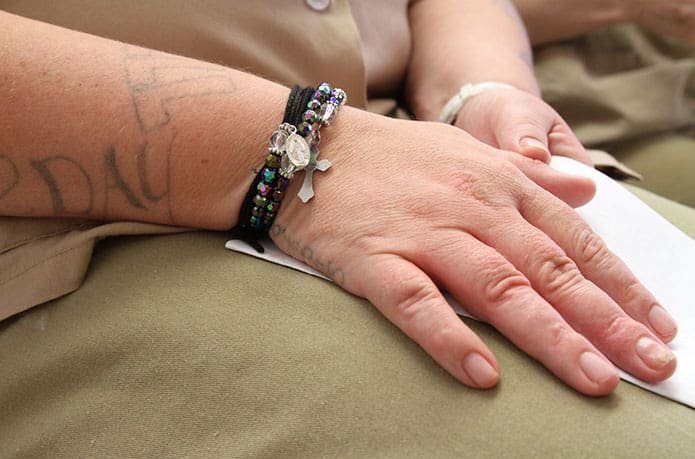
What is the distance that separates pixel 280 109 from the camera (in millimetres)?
689

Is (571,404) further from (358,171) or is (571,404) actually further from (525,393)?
(358,171)

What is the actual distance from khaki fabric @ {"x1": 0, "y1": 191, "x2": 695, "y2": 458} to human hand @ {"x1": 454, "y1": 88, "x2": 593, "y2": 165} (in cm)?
30

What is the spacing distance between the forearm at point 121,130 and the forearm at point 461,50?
0.43 meters

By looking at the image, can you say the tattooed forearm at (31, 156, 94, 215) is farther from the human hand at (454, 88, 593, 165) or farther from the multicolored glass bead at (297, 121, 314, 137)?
the human hand at (454, 88, 593, 165)

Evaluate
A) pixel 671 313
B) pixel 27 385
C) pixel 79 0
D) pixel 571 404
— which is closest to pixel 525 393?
pixel 571 404

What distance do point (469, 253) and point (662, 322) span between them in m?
0.20

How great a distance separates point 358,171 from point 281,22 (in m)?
0.27

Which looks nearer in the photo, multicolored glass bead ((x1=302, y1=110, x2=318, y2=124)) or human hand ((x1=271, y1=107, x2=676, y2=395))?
human hand ((x1=271, y1=107, x2=676, y2=395))

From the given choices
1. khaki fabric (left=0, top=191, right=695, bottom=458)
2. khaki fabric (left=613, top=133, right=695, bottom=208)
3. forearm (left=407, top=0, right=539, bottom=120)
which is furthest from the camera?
khaki fabric (left=613, top=133, right=695, bottom=208)

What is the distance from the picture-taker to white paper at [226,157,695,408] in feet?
1.93

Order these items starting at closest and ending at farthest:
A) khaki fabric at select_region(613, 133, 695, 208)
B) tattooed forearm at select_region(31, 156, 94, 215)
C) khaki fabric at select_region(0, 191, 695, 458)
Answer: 1. khaki fabric at select_region(0, 191, 695, 458)
2. tattooed forearm at select_region(31, 156, 94, 215)
3. khaki fabric at select_region(613, 133, 695, 208)

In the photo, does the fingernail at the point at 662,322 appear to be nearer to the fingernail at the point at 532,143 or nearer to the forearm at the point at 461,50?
the fingernail at the point at 532,143

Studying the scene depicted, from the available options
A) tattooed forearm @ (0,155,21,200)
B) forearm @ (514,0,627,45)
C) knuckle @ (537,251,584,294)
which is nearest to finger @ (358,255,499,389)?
knuckle @ (537,251,584,294)

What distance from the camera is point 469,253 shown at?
616 millimetres
